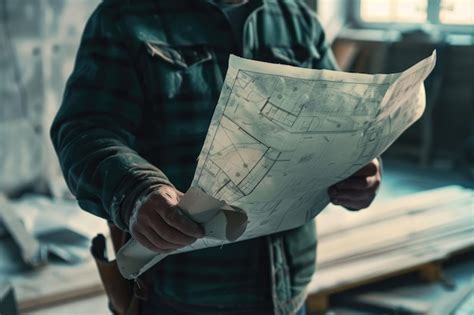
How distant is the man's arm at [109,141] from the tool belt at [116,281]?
0.67ft

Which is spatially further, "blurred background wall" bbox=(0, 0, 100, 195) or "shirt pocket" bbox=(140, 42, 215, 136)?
"blurred background wall" bbox=(0, 0, 100, 195)

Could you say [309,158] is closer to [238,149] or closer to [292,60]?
[238,149]

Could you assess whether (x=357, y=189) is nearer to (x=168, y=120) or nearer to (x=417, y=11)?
(x=168, y=120)

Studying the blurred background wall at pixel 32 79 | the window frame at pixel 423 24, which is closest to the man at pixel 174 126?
the blurred background wall at pixel 32 79

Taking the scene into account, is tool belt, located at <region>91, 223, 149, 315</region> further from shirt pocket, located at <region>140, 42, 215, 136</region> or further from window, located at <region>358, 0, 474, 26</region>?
window, located at <region>358, 0, 474, 26</region>

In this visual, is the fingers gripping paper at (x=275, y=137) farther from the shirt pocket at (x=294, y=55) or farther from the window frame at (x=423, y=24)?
the window frame at (x=423, y=24)

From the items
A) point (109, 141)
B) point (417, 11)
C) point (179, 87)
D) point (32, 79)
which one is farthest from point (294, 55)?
point (417, 11)

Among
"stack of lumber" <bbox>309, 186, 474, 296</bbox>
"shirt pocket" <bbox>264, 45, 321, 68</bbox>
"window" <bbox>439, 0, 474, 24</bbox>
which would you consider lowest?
"stack of lumber" <bbox>309, 186, 474, 296</bbox>

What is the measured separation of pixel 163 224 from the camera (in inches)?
31.8

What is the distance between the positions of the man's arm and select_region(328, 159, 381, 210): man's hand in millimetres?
321

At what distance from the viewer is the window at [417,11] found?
15.7 ft

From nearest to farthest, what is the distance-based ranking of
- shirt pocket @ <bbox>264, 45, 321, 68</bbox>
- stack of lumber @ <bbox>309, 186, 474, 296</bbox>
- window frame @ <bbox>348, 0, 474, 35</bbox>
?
shirt pocket @ <bbox>264, 45, 321, 68</bbox>
stack of lumber @ <bbox>309, 186, 474, 296</bbox>
window frame @ <bbox>348, 0, 474, 35</bbox>

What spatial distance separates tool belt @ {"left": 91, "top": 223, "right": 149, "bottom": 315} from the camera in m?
1.15

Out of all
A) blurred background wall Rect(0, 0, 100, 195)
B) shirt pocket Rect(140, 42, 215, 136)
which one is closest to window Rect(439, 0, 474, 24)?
blurred background wall Rect(0, 0, 100, 195)
